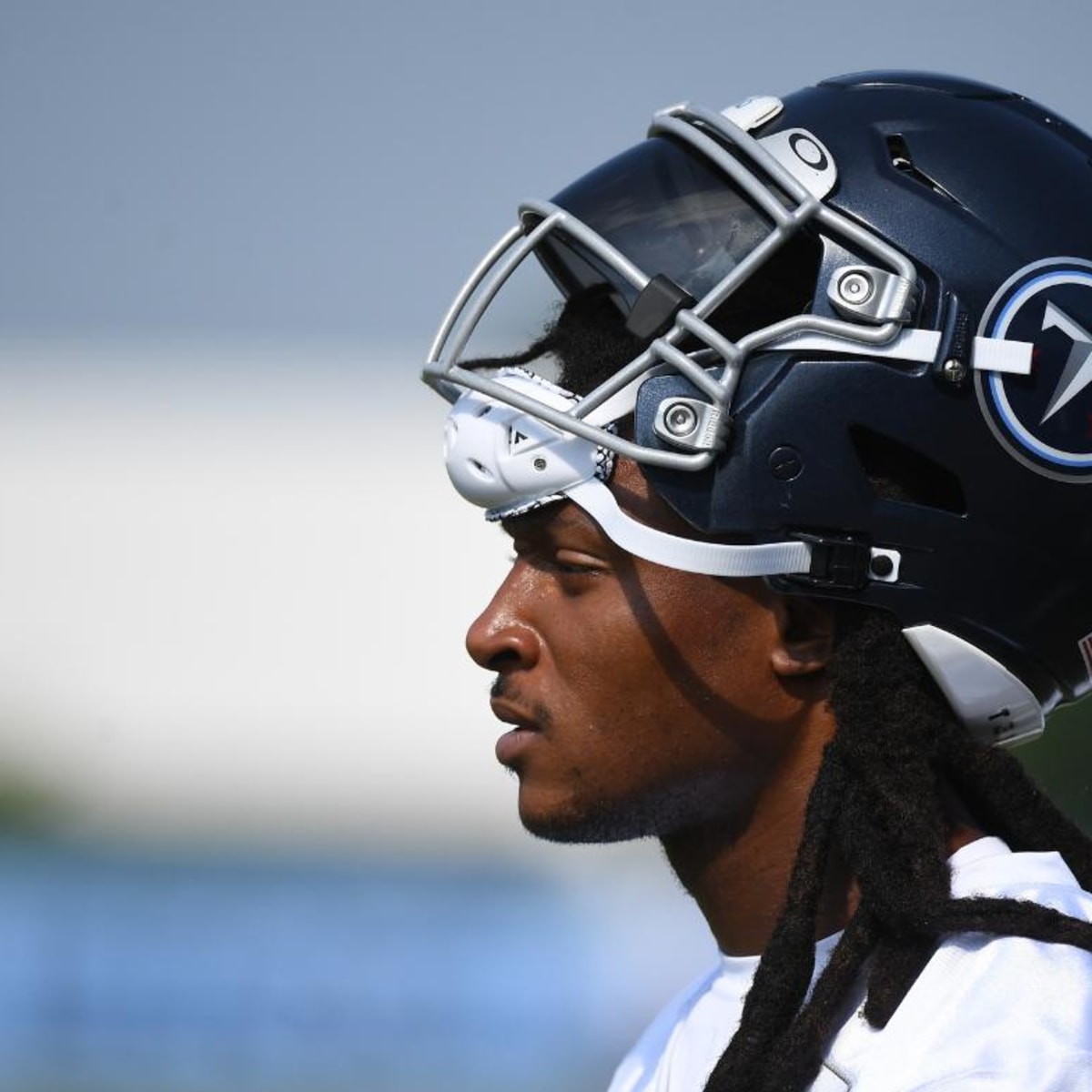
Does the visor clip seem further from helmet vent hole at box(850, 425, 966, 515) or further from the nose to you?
the nose

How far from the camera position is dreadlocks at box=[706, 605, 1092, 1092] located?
2.27m

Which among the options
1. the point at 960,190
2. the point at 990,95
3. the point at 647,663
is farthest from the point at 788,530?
the point at 990,95

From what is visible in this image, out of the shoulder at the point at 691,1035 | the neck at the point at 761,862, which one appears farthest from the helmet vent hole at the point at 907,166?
the shoulder at the point at 691,1035

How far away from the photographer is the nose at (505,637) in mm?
2555

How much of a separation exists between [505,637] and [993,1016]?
829 millimetres

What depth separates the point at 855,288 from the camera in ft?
7.69

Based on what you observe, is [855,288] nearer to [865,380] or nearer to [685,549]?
[865,380]

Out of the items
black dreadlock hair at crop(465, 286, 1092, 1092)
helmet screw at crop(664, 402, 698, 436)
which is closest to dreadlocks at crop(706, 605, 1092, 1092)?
black dreadlock hair at crop(465, 286, 1092, 1092)

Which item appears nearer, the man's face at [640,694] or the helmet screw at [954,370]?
the helmet screw at [954,370]

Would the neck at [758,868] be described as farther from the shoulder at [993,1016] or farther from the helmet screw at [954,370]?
the helmet screw at [954,370]

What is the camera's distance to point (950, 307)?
7.75 feet

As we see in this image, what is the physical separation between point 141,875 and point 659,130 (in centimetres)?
1080

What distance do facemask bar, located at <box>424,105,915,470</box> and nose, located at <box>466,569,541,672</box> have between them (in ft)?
0.97

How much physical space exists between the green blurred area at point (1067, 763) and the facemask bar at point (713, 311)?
72 centimetres
